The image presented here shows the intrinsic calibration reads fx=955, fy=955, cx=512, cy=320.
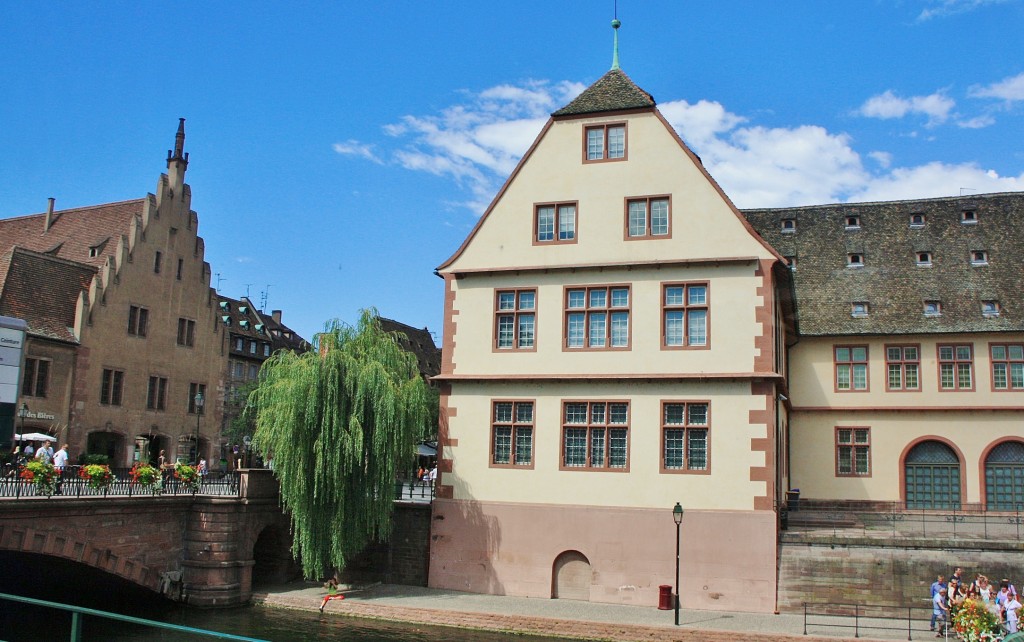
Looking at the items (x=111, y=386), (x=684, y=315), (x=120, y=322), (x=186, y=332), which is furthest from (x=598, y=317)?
(x=186, y=332)

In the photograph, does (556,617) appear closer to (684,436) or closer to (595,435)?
(595,435)

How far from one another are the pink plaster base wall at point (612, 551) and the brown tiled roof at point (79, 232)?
24794 mm

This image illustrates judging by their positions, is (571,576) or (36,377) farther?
(36,377)

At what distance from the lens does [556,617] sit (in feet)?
73.8

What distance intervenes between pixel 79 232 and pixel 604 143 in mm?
29559

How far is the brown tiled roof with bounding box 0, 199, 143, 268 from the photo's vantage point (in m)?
43.9

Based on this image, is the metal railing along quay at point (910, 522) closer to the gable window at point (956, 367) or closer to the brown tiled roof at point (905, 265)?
the gable window at point (956, 367)

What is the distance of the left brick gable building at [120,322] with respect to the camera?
38.7 metres

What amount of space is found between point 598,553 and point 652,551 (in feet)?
4.74

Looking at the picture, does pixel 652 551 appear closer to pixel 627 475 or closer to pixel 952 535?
pixel 627 475

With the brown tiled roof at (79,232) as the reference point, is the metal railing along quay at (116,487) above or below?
below

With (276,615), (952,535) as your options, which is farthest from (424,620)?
(952,535)

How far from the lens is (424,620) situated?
23.4 metres

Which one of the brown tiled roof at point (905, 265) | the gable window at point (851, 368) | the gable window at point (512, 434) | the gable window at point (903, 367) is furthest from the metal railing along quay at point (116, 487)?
the gable window at point (903, 367)
